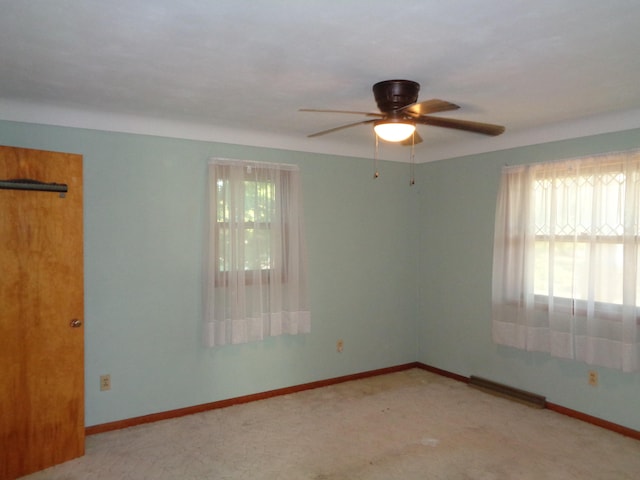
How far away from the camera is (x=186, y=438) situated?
3.26 meters

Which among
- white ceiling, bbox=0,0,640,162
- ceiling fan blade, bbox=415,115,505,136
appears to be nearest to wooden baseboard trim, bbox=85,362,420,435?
white ceiling, bbox=0,0,640,162

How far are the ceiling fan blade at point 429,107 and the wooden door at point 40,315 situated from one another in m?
2.15

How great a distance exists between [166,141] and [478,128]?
2.37 meters

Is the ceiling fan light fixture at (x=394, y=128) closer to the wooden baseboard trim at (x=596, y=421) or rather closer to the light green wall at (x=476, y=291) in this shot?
the light green wall at (x=476, y=291)

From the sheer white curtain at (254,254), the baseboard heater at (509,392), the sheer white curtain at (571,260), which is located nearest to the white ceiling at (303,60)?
the sheer white curtain at (571,260)

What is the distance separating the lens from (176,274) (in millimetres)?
3645

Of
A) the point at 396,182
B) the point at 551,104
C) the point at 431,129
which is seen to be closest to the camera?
the point at 551,104

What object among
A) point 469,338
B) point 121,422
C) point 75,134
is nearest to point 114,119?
point 75,134

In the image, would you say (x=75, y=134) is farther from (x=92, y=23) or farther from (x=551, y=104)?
(x=551, y=104)

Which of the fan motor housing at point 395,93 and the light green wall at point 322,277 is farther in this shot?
the light green wall at point 322,277

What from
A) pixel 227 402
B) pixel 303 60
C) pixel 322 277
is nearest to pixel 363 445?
pixel 227 402

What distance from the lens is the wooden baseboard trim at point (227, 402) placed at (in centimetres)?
340

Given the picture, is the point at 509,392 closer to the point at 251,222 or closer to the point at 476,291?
the point at 476,291

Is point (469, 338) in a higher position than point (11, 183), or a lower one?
lower
